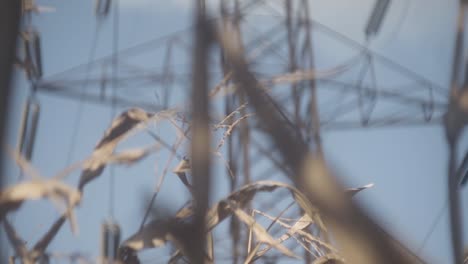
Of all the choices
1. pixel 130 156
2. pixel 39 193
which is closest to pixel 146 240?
pixel 130 156

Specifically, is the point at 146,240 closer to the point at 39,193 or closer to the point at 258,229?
the point at 258,229

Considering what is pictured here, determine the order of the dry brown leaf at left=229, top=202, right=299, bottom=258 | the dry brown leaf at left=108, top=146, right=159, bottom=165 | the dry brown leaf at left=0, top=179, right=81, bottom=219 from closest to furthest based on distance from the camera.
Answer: the dry brown leaf at left=0, top=179, right=81, bottom=219 → the dry brown leaf at left=108, top=146, right=159, bottom=165 → the dry brown leaf at left=229, top=202, right=299, bottom=258

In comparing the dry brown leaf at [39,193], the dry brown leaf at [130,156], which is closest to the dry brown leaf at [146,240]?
the dry brown leaf at [130,156]

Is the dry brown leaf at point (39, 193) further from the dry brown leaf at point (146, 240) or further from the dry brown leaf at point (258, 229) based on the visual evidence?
the dry brown leaf at point (258, 229)

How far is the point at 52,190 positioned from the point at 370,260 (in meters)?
0.66

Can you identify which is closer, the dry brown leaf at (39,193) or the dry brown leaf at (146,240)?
the dry brown leaf at (39,193)

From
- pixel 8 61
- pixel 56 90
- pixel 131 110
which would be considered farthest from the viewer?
pixel 56 90

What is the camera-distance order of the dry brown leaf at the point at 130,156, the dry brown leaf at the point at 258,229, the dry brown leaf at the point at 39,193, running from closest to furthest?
the dry brown leaf at the point at 39,193
the dry brown leaf at the point at 130,156
the dry brown leaf at the point at 258,229

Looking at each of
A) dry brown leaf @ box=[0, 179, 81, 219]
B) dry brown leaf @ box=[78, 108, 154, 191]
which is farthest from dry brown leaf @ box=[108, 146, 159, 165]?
dry brown leaf @ box=[0, 179, 81, 219]

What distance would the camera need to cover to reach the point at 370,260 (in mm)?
532

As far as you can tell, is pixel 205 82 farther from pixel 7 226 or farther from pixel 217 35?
pixel 7 226

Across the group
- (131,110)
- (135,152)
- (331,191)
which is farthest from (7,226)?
(331,191)

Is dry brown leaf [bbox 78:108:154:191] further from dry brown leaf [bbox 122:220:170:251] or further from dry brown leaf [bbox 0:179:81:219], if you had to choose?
dry brown leaf [bbox 0:179:81:219]

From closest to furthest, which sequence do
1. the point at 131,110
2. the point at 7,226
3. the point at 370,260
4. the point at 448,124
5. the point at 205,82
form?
the point at 370,260
the point at 205,82
the point at 448,124
the point at 7,226
the point at 131,110
